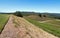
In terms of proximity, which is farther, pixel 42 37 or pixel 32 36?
pixel 42 37

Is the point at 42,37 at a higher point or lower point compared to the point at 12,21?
lower

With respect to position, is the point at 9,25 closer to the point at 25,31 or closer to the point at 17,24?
the point at 17,24

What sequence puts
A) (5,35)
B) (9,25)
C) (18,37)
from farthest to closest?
(9,25), (5,35), (18,37)

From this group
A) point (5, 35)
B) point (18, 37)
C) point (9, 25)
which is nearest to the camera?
point (18, 37)

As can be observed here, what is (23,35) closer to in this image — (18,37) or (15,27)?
(18,37)

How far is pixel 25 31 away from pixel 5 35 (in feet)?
4.98

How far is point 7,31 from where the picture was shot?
10.8 metres

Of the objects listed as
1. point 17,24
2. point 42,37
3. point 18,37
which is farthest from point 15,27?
point 42,37

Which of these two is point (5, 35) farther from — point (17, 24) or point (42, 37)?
point (42, 37)

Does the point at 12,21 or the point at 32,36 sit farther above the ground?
the point at 12,21

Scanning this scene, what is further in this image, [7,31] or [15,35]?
[7,31]

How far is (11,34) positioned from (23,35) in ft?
2.93

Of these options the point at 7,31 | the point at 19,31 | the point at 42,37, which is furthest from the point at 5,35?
the point at 42,37

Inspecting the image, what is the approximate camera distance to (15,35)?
33.0 ft
